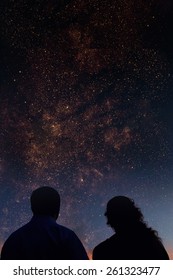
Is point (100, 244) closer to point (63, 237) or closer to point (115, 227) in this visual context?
point (115, 227)

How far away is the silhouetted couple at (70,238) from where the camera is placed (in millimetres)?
1878

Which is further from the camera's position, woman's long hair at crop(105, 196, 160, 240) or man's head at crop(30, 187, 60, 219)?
woman's long hair at crop(105, 196, 160, 240)

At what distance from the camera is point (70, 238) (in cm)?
186

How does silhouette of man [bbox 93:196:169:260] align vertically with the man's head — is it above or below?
below

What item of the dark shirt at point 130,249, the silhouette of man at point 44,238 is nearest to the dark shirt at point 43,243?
the silhouette of man at point 44,238

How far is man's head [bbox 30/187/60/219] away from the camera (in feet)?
6.46

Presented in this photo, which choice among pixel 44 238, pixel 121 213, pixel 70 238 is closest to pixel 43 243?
pixel 44 238

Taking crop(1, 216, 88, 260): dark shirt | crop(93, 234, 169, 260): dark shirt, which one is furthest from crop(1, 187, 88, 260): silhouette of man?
crop(93, 234, 169, 260): dark shirt

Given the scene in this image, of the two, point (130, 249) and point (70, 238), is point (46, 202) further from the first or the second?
point (130, 249)

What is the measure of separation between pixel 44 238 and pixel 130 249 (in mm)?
598

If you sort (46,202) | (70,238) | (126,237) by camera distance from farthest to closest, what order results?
(126,237)
(46,202)
(70,238)

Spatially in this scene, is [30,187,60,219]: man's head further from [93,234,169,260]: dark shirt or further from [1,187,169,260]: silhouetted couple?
[93,234,169,260]: dark shirt
